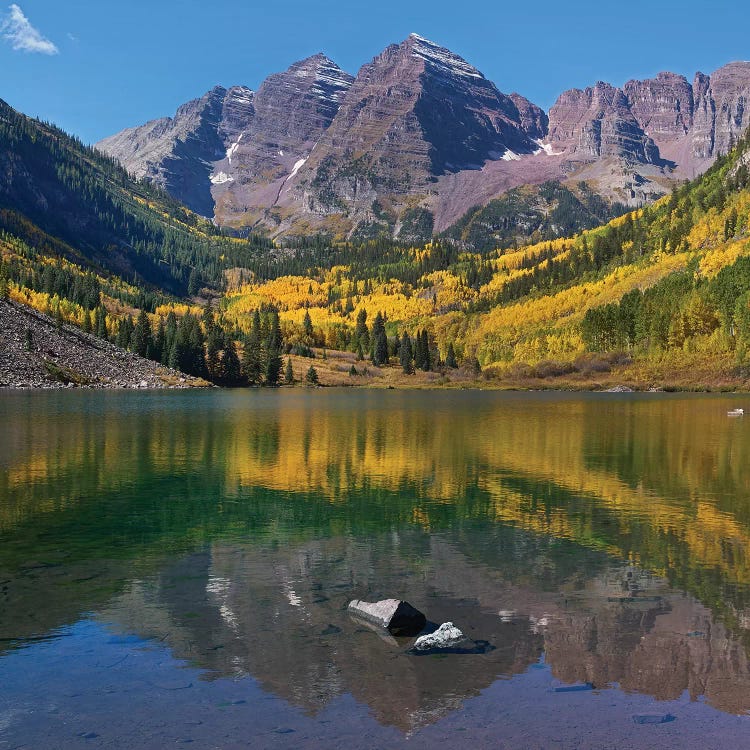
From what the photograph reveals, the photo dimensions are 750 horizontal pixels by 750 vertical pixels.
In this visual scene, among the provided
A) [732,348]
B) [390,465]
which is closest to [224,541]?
[390,465]

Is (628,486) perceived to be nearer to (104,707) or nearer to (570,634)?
(570,634)

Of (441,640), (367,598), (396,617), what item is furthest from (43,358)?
(441,640)

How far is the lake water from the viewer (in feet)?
51.9

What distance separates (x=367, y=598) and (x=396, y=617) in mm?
3499

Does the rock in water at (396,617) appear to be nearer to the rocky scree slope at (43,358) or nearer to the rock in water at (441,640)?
the rock in water at (441,640)

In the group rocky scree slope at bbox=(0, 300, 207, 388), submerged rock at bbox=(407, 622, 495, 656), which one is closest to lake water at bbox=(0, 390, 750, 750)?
submerged rock at bbox=(407, 622, 495, 656)

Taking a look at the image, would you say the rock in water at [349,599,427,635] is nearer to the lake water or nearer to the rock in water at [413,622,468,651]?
the lake water

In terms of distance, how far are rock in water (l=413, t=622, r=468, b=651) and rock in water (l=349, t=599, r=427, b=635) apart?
0.96 m

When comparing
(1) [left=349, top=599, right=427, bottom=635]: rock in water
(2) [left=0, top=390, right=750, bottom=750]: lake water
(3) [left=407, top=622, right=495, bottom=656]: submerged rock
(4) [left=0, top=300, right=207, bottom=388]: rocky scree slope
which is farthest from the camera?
(4) [left=0, top=300, right=207, bottom=388]: rocky scree slope

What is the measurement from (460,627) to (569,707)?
199 inches

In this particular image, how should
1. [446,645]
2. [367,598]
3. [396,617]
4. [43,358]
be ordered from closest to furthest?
[446,645] < [396,617] < [367,598] < [43,358]

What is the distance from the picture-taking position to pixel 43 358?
178875 mm

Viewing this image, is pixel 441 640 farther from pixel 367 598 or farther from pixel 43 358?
pixel 43 358

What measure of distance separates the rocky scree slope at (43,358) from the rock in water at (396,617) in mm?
167515
